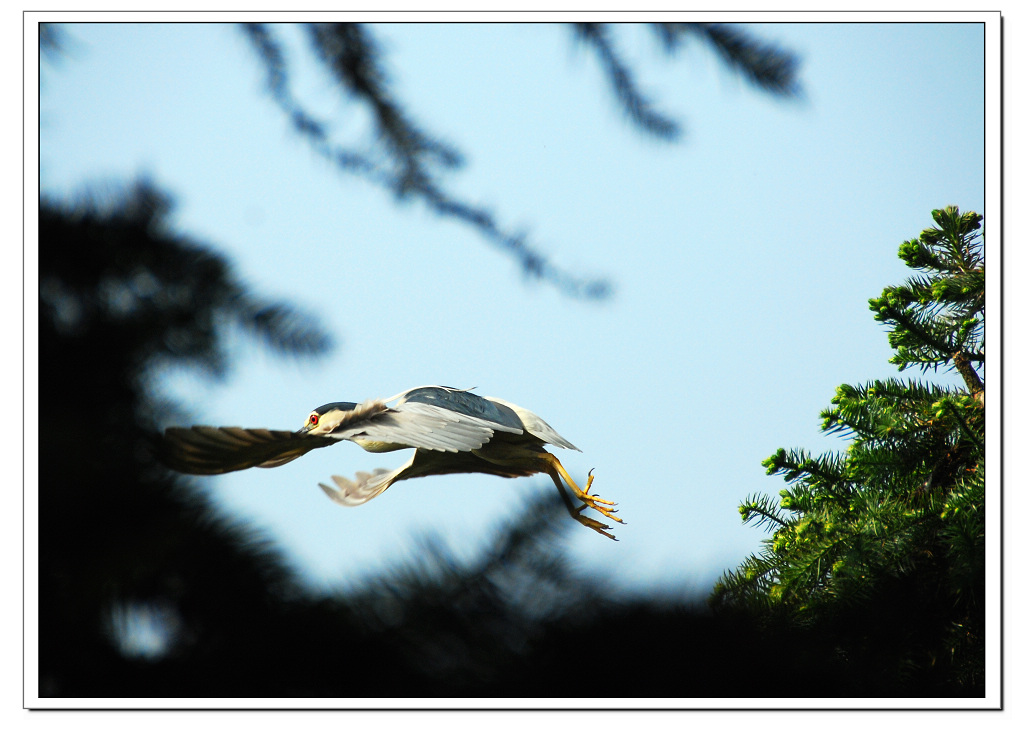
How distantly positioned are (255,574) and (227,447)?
0.10m

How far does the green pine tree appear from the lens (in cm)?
65

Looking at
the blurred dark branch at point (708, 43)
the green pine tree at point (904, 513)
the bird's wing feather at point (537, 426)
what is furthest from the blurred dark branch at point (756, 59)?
the bird's wing feather at point (537, 426)

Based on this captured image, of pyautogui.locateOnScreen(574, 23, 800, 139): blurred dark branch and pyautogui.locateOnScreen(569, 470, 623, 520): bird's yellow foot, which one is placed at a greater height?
pyautogui.locateOnScreen(574, 23, 800, 139): blurred dark branch

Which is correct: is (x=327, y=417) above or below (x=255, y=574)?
above

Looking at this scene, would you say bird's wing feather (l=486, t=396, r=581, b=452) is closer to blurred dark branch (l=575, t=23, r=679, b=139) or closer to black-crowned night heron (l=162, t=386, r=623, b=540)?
black-crowned night heron (l=162, t=386, r=623, b=540)

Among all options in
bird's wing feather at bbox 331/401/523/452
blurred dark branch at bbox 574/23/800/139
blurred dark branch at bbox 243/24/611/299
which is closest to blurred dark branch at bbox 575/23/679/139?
blurred dark branch at bbox 574/23/800/139

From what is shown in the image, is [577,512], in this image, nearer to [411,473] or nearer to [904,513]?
[411,473]

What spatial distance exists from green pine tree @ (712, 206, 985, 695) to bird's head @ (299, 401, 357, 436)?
0.35 m

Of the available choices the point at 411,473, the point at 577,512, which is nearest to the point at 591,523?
the point at 577,512

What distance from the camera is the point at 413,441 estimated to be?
1.96 feet

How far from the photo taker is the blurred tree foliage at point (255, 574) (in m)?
0.62
